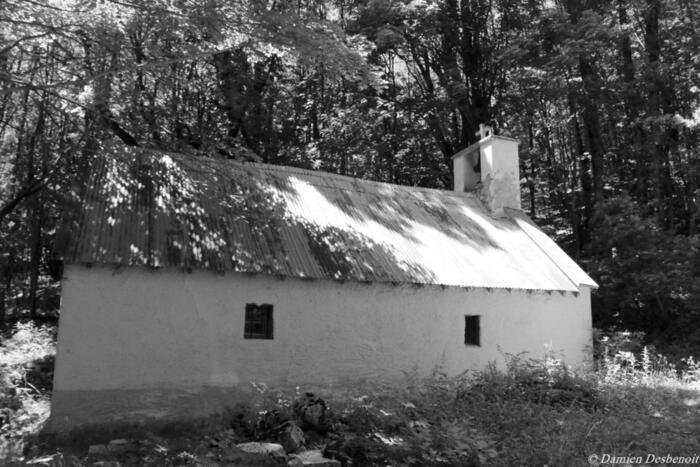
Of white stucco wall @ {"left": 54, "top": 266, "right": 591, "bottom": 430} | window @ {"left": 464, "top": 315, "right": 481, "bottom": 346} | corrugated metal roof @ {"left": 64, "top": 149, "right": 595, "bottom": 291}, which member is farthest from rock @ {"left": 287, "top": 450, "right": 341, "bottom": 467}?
window @ {"left": 464, "top": 315, "right": 481, "bottom": 346}

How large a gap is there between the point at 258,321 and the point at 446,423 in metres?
4.21

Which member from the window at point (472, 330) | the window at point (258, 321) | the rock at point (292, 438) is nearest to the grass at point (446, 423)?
the rock at point (292, 438)

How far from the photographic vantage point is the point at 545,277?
1330 cm

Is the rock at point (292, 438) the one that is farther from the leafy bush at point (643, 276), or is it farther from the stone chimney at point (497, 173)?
the leafy bush at point (643, 276)

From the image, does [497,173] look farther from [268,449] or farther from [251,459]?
[251,459]

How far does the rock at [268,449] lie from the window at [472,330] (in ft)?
21.5

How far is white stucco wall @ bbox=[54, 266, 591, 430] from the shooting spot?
8.53m

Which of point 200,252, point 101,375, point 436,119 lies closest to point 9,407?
point 101,375

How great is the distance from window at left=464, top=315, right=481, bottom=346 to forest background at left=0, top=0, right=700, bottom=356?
21.1ft

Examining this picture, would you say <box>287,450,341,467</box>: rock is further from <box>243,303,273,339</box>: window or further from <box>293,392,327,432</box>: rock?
<box>243,303,273,339</box>: window

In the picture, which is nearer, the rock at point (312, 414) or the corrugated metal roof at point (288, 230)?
the rock at point (312, 414)

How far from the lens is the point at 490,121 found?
889 inches

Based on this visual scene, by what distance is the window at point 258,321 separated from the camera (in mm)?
9938

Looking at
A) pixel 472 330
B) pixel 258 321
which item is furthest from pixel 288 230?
pixel 472 330
